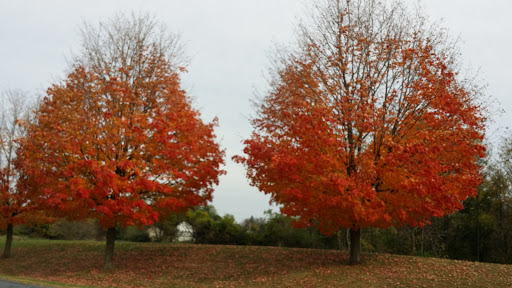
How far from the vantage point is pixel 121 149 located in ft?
59.3

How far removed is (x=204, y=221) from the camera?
108 ft

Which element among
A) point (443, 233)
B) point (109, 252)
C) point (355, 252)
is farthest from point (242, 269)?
point (443, 233)

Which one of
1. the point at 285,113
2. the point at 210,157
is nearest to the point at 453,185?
the point at 285,113

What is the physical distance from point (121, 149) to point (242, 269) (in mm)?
7637

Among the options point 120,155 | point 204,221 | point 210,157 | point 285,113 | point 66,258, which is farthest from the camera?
point 204,221

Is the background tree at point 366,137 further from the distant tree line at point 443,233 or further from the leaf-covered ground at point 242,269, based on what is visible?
the distant tree line at point 443,233

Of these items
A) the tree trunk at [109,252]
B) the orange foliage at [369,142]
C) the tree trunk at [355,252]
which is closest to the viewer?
the orange foliage at [369,142]

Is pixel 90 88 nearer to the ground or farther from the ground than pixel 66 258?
farther from the ground

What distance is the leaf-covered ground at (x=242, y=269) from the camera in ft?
51.0

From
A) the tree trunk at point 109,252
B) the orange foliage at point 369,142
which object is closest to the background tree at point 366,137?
the orange foliage at point 369,142

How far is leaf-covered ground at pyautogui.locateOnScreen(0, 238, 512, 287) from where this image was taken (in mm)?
15539

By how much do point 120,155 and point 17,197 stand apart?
1099 cm

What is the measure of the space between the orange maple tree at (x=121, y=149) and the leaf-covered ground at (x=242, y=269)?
2486mm

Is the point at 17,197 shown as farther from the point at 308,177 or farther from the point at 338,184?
the point at 338,184
